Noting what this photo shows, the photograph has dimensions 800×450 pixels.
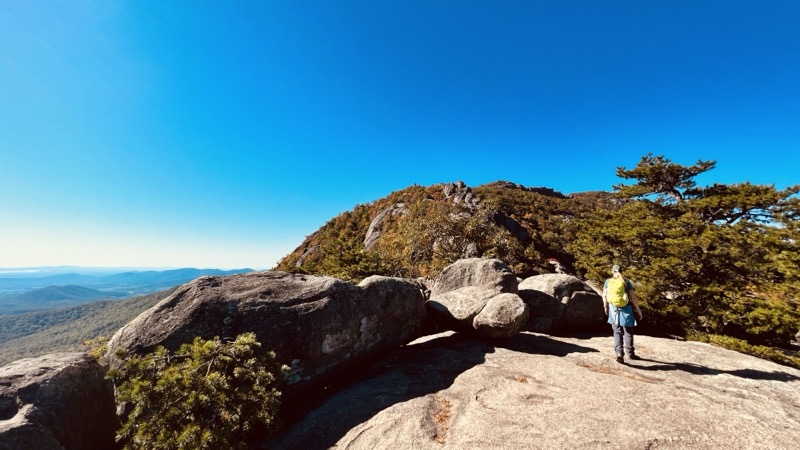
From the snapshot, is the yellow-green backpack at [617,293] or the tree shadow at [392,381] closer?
the tree shadow at [392,381]

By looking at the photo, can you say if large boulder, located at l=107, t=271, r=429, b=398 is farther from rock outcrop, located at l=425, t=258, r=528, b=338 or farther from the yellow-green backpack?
the yellow-green backpack

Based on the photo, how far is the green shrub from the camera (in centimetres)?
662

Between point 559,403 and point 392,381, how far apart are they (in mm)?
4930

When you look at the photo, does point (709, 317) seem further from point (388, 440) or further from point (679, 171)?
point (388, 440)

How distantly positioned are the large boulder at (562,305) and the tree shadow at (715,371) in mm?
4482

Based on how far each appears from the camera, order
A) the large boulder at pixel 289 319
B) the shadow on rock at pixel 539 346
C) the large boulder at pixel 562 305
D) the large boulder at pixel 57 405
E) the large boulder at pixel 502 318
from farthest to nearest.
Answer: the large boulder at pixel 562 305, the large boulder at pixel 502 318, the shadow on rock at pixel 539 346, the large boulder at pixel 289 319, the large boulder at pixel 57 405

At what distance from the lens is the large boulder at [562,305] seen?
1580cm

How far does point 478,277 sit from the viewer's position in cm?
1730

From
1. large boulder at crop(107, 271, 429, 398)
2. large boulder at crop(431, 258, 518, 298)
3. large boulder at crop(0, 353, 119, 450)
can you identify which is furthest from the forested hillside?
large boulder at crop(0, 353, 119, 450)

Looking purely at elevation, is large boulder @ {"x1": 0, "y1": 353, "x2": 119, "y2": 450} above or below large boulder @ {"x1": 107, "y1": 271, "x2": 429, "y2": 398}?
below

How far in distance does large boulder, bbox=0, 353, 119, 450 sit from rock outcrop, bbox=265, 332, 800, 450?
4642mm

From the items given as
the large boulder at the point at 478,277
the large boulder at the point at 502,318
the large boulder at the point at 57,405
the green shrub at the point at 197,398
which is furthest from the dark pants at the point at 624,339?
the large boulder at the point at 57,405

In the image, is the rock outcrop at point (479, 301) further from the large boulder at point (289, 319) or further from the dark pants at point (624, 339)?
the dark pants at point (624, 339)

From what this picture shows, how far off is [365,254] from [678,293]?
20463mm
